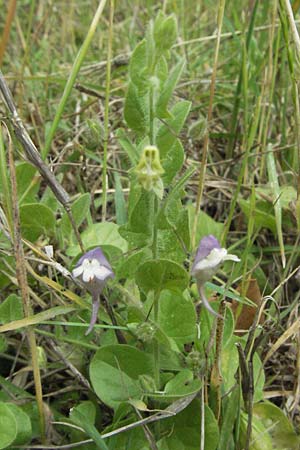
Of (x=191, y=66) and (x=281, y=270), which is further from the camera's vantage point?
(x=191, y=66)

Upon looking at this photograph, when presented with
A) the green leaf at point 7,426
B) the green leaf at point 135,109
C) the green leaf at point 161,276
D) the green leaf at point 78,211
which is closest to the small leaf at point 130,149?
the green leaf at point 135,109

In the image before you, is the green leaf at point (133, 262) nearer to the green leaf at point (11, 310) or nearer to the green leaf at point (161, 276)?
→ the green leaf at point (161, 276)

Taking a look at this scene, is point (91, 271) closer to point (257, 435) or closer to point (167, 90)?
point (167, 90)

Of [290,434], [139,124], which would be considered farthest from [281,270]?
[139,124]

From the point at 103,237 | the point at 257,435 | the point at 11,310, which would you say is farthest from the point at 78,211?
the point at 257,435

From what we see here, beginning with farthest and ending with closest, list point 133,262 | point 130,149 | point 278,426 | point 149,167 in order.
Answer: point 278,426 → point 133,262 → point 130,149 → point 149,167

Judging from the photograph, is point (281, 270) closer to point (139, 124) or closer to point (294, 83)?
point (294, 83)
